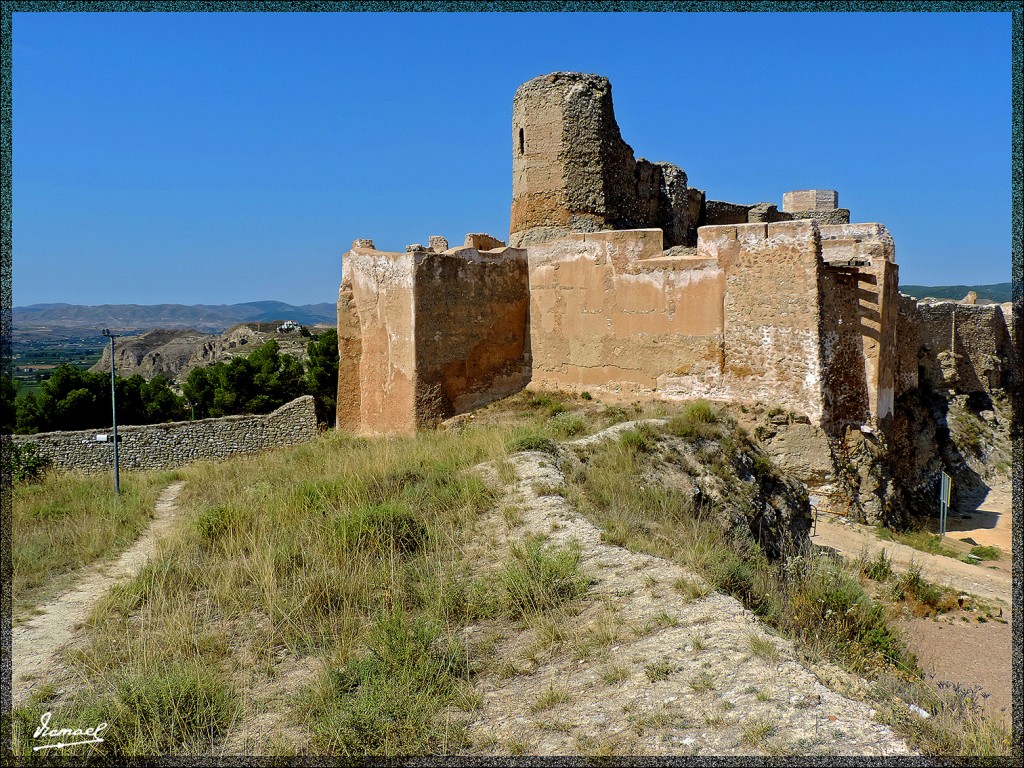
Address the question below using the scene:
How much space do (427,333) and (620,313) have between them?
3088mm

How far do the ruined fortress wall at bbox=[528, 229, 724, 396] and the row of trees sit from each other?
13.5 m

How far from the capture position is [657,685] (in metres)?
3.74

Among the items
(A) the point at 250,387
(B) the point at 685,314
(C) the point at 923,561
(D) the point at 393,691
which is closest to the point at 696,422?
(B) the point at 685,314

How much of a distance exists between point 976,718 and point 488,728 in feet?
8.41

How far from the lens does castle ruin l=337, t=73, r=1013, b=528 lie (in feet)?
34.7

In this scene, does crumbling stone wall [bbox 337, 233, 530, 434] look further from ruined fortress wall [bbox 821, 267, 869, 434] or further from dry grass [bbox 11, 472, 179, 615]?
ruined fortress wall [bbox 821, 267, 869, 434]

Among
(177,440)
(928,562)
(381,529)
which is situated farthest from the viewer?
(177,440)

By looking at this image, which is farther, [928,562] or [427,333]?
[427,333]

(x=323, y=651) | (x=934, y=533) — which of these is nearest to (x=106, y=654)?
(x=323, y=651)

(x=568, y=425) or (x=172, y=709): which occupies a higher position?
(x=568, y=425)

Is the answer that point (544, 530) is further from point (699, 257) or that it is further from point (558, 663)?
point (699, 257)

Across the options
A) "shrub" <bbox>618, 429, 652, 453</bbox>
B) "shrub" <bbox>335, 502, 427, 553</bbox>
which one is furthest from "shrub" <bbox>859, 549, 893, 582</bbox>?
"shrub" <bbox>335, 502, 427, 553</bbox>

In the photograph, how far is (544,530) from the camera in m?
6.06

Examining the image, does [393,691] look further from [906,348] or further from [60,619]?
[906,348]
